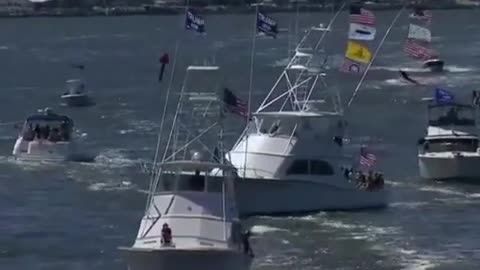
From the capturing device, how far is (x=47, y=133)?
84.7m

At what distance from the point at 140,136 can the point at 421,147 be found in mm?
17171

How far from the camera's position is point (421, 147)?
7919cm

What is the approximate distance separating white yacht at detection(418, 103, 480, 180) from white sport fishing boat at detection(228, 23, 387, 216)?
24.4ft

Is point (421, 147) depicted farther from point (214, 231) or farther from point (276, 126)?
point (214, 231)

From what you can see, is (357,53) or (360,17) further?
(360,17)

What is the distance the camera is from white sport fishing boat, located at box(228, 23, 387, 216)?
2598 inches

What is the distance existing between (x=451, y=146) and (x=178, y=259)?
30134mm

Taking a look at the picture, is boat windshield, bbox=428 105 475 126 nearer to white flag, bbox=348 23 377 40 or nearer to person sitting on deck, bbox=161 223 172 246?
white flag, bbox=348 23 377 40

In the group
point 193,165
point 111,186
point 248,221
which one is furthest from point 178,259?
point 111,186

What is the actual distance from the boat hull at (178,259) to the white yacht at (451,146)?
27198mm

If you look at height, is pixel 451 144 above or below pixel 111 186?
above

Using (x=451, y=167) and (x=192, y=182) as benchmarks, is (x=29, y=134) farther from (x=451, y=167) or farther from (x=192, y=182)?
(x=192, y=182)

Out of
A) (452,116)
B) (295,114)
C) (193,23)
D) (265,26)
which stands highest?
(193,23)

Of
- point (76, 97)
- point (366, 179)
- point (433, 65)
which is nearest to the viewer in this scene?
point (366, 179)
